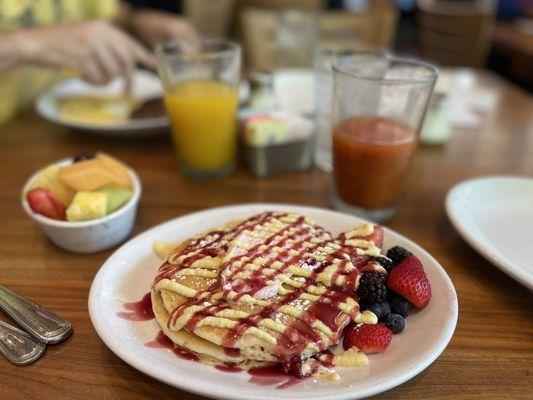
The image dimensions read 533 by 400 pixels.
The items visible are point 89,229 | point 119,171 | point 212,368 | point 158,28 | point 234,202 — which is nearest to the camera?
point 212,368

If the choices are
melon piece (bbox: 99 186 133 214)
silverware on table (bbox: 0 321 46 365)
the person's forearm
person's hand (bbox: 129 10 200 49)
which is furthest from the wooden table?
person's hand (bbox: 129 10 200 49)

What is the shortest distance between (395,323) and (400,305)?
0.05 metres

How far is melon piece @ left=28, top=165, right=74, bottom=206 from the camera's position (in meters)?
1.15

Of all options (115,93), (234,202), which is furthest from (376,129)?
(115,93)

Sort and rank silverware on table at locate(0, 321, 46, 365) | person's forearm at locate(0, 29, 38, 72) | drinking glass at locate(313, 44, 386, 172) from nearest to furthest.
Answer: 1. silverware on table at locate(0, 321, 46, 365)
2. drinking glass at locate(313, 44, 386, 172)
3. person's forearm at locate(0, 29, 38, 72)

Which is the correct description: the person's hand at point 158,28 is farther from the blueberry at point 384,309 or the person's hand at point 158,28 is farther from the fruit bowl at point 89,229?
the blueberry at point 384,309

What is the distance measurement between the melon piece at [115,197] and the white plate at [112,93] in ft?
1.87

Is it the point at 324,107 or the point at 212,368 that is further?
the point at 324,107

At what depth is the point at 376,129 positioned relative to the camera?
1267 mm

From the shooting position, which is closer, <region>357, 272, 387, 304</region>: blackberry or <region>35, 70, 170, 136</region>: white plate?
<region>357, 272, 387, 304</region>: blackberry

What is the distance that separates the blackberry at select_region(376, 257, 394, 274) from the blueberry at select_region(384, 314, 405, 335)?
0.11m

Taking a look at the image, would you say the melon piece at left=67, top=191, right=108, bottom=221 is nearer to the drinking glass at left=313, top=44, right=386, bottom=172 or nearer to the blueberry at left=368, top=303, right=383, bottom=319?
the blueberry at left=368, top=303, right=383, bottom=319

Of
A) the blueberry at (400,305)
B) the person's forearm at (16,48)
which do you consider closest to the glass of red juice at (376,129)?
the blueberry at (400,305)

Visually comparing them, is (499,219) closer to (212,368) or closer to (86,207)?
(212,368)
